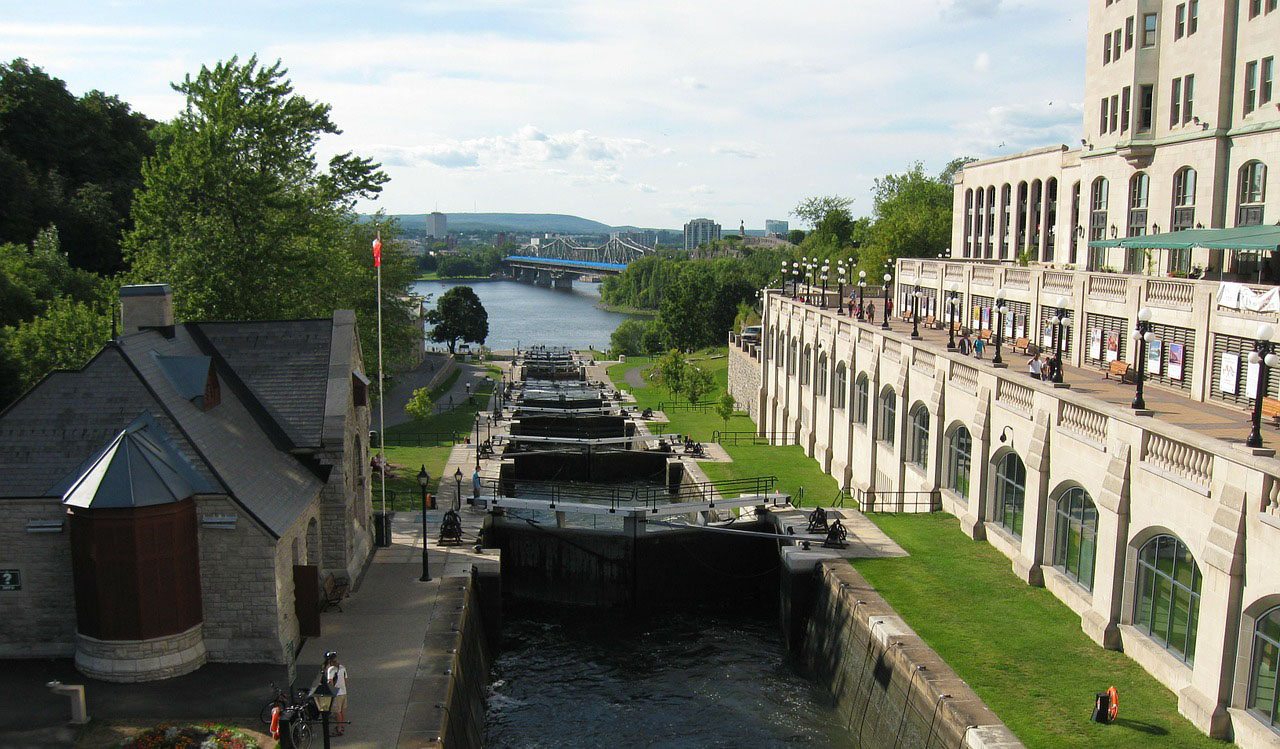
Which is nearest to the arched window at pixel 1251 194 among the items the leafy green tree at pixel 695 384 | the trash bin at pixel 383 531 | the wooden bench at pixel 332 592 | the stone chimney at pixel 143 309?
the trash bin at pixel 383 531

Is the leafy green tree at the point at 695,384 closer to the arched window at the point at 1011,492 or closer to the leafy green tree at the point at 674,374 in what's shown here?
the leafy green tree at the point at 674,374

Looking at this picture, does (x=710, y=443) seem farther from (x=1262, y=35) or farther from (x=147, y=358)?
(x=147, y=358)

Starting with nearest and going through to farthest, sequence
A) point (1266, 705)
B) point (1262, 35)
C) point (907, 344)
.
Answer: point (1266, 705), point (1262, 35), point (907, 344)

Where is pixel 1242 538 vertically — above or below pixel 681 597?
above

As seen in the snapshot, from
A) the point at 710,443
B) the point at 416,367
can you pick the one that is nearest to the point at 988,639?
the point at 710,443

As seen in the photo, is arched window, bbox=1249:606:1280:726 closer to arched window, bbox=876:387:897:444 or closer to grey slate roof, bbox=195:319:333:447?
grey slate roof, bbox=195:319:333:447

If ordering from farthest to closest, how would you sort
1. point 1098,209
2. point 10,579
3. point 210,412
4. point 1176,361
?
point 1098,209, point 1176,361, point 210,412, point 10,579

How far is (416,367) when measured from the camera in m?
87.9

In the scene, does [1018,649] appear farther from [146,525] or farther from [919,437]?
[146,525]

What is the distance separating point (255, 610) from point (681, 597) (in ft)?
58.4

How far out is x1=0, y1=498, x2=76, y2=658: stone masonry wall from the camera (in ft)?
65.5

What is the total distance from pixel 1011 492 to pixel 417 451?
3102cm

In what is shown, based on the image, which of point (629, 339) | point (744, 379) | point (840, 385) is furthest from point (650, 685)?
point (629, 339)

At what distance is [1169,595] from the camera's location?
20625 mm
